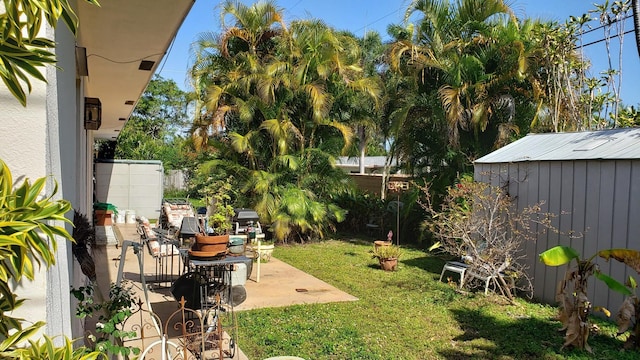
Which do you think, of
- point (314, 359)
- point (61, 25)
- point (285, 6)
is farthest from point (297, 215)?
point (61, 25)

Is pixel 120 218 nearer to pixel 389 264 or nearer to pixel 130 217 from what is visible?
pixel 130 217

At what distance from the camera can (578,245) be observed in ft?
22.6

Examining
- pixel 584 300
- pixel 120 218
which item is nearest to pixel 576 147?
pixel 584 300

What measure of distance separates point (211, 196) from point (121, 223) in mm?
11676

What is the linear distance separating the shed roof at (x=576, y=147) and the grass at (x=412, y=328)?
230 cm

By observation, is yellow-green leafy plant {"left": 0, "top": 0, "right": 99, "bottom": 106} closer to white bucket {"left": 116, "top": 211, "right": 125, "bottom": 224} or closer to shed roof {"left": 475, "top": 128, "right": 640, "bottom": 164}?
shed roof {"left": 475, "top": 128, "right": 640, "bottom": 164}

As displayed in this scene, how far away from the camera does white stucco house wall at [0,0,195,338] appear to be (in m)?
1.65

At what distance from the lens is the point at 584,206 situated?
6840mm

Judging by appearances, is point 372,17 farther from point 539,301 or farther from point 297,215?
point 539,301

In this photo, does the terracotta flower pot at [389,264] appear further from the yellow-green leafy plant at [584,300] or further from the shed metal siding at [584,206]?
the yellow-green leafy plant at [584,300]

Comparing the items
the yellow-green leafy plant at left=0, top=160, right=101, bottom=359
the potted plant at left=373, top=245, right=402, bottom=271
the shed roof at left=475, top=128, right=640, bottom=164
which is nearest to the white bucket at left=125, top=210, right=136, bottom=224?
the potted plant at left=373, top=245, right=402, bottom=271

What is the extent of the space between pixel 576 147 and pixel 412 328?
3979 millimetres

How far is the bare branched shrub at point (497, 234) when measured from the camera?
7.53m

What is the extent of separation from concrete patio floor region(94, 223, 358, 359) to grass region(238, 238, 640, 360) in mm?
365
